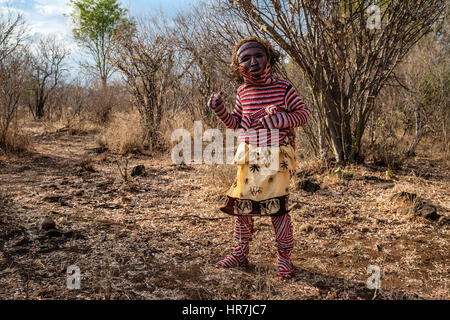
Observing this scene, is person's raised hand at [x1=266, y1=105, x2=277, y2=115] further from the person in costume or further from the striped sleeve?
the striped sleeve

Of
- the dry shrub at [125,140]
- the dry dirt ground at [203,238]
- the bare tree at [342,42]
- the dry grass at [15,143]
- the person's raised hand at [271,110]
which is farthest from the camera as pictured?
the dry shrub at [125,140]

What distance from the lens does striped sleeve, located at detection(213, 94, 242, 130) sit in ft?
7.32

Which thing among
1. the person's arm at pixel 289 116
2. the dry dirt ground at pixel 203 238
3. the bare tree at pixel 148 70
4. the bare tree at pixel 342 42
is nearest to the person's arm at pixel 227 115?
the person's arm at pixel 289 116

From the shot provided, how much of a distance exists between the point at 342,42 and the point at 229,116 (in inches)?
87.8

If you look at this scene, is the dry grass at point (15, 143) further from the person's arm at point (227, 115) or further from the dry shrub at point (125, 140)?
the person's arm at point (227, 115)

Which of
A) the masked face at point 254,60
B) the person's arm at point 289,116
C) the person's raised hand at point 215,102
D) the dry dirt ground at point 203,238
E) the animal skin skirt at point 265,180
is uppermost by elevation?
the masked face at point 254,60

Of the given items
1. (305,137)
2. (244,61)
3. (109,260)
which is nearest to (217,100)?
(244,61)

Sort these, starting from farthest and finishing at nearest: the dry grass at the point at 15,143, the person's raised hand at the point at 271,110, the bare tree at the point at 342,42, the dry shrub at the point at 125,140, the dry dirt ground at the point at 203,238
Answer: the dry shrub at the point at 125,140 → the dry grass at the point at 15,143 → the bare tree at the point at 342,42 → the dry dirt ground at the point at 203,238 → the person's raised hand at the point at 271,110

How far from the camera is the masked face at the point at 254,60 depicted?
2172mm

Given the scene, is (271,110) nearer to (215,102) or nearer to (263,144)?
(263,144)

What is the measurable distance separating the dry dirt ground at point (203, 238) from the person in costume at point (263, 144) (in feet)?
1.24

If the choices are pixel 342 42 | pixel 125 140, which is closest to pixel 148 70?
pixel 125 140

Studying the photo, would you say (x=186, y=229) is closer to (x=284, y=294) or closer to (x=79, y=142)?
(x=284, y=294)
